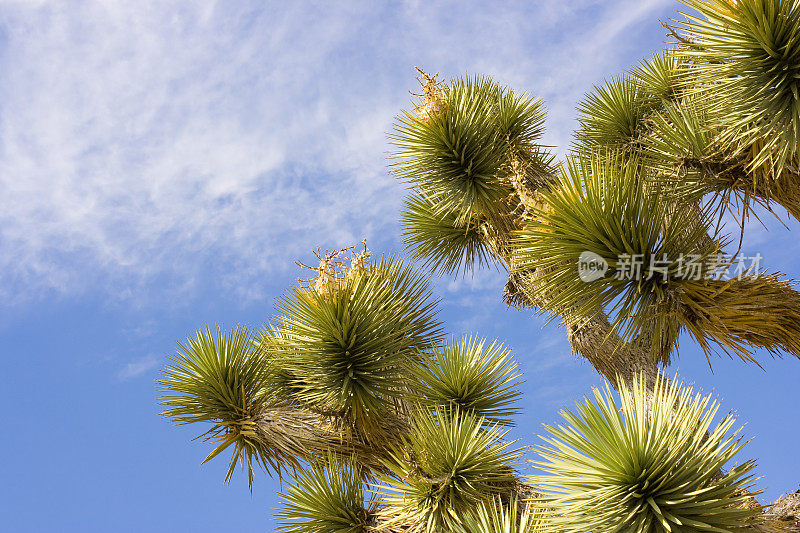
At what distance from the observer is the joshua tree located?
3582 mm

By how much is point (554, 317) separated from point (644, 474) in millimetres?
1511

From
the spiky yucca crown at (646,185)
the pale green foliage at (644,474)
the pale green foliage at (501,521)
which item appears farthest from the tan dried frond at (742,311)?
the pale green foliage at (501,521)

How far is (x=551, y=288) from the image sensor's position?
4426 mm

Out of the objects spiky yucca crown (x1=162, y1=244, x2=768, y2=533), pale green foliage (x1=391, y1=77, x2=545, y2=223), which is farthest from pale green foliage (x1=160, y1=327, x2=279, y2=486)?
pale green foliage (x1=391, y1=77, x2=545, y2=223)

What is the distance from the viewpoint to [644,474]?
3355 mm

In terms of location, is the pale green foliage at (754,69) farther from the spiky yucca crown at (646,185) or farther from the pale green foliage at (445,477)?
the pale green foliage at (445,477)

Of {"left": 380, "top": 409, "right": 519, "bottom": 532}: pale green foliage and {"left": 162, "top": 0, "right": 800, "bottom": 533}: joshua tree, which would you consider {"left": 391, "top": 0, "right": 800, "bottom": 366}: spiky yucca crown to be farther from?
{"left": 380, "top": 409, "right": 519, "bottom": 532}: pale green foliage

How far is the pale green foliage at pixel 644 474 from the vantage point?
3350 mm

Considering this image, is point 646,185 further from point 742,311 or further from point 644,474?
point 644,474

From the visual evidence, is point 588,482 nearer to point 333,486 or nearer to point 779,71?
point 333,486

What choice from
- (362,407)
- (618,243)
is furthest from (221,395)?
(618,243)

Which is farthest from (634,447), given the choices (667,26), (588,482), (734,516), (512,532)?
(667,26)

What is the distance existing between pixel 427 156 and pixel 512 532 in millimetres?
3145

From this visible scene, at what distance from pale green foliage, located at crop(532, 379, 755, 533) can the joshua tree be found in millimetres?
11
